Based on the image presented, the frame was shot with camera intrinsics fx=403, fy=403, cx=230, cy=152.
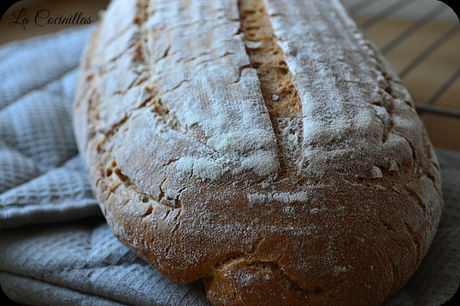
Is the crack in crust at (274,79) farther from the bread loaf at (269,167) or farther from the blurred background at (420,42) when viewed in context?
the blurred background at (420,42)

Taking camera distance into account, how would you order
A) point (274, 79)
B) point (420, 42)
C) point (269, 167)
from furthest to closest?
point (420, 42)
point (274, 79)
point (269, 167)

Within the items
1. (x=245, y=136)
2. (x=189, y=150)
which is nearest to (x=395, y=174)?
(x=245, y=136)
